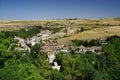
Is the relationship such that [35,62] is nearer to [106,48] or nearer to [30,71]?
[30,71]

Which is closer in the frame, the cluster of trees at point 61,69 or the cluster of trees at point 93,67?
the cluster of trees at point 61,69

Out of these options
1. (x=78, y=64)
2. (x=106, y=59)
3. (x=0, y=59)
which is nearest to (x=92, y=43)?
(x=106, y=59)

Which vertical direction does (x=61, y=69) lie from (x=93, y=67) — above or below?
below

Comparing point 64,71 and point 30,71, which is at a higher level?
point 30,71

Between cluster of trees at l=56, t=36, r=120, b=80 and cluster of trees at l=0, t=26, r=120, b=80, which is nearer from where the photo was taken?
cluster of trees at l=0, t=26, r=120, b=80

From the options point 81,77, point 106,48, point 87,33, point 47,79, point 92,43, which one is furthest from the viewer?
point 87,33

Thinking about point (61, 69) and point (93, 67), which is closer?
point (93, 67)

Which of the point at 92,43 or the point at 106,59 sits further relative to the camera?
the point at 92,43

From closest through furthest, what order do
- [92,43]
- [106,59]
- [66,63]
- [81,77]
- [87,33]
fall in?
[81,77], [66,63], [106,59], [92,43], [87,33]

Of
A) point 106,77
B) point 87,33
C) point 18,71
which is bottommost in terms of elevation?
point 87,33
